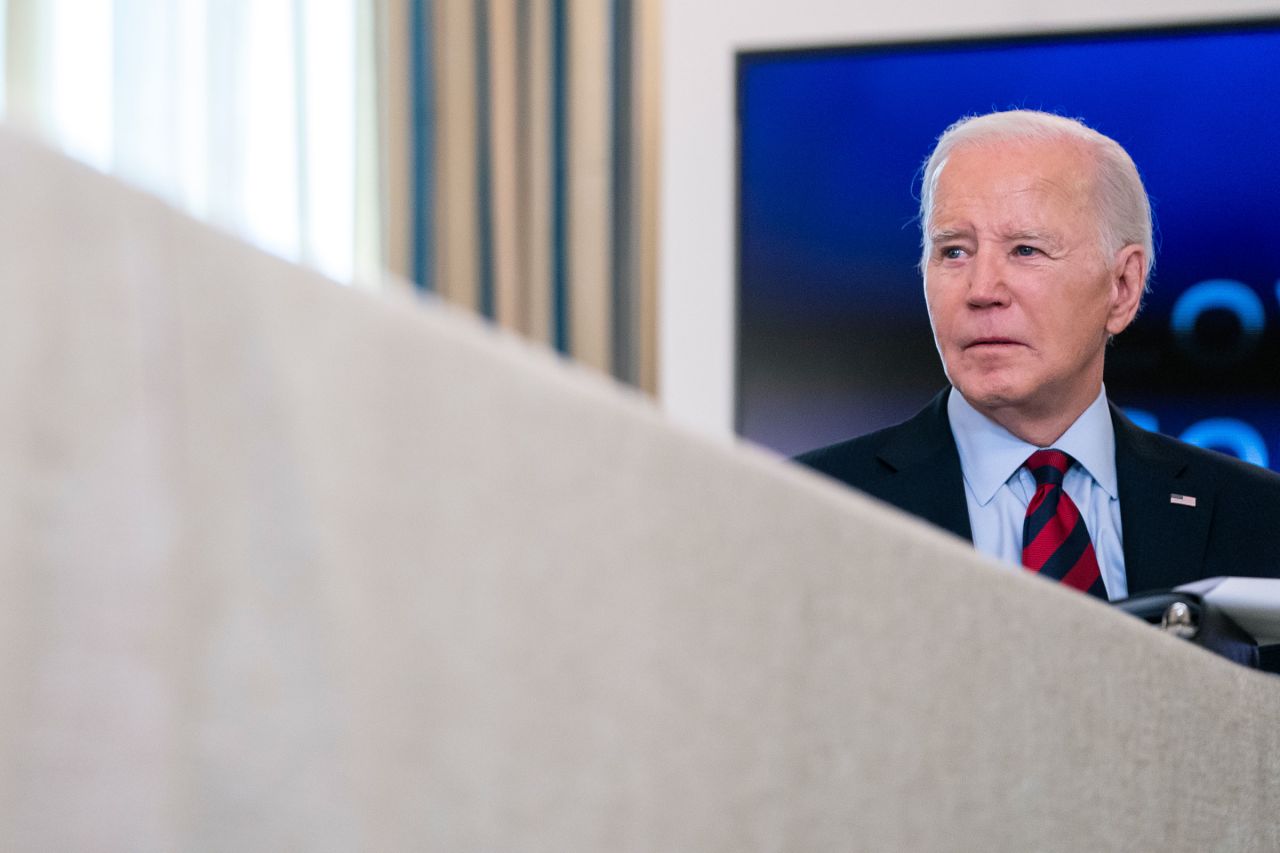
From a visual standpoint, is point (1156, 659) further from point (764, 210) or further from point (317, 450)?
point (764, 210)

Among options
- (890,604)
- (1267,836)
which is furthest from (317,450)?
(1267,836)

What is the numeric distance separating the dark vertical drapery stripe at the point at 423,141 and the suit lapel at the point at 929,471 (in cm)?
130

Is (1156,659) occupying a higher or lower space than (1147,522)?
higher

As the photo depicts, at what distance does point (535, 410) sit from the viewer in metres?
0.30

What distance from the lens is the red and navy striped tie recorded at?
1284mm

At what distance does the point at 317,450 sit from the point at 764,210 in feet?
5.81

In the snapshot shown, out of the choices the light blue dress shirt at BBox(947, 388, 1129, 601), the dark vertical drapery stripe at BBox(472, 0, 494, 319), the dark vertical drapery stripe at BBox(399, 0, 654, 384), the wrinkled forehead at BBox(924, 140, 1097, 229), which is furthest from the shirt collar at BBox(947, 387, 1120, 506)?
the dark vertical drapery stripe at BBox(472, 0, 494, 319)

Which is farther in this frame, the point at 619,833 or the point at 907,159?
the point at 907,159

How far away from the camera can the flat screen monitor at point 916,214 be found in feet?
5.90

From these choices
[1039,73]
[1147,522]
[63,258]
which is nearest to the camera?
[63,258]

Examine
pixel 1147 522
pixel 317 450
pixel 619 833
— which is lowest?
pixel 1147 522

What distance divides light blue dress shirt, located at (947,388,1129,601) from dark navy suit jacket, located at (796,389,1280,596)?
0.04 feet

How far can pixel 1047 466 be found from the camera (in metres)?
1.32

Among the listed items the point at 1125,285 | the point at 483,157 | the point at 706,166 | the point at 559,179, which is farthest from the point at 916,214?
the point at 483,157
